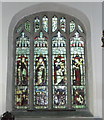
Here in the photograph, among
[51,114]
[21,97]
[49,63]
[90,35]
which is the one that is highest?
[90,35]

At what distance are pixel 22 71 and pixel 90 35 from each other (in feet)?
4.93

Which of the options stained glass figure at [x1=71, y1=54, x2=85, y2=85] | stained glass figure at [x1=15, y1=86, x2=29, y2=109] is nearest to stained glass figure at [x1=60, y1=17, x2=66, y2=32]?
stained glass figure at [x1=71, y1=54, x2=85, y2=85]

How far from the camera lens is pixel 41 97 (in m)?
5.07

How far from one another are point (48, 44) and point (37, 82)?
31.1 inches

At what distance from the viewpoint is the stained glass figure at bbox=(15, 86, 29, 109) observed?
5.06m

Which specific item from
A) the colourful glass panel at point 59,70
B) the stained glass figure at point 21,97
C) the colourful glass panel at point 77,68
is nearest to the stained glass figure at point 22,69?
the stained glass figure at point 21,97

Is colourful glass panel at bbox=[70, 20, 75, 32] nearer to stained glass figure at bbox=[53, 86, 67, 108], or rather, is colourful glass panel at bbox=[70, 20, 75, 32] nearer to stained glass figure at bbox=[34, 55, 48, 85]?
stained glass figure at bbox=[34, 55, 48, 85]

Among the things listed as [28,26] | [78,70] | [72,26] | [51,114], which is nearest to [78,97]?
[78,70]

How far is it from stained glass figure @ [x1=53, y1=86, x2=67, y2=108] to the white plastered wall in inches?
20.2

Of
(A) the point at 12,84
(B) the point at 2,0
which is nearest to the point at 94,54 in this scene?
(A) the point at 12,84

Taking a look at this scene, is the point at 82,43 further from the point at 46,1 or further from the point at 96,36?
the point at 46,1

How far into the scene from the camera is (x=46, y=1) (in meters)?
4.95

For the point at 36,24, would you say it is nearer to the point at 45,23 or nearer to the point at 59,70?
the point at 45,23

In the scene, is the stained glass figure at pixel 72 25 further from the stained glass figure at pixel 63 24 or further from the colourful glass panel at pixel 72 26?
the stained glass figure at pixel 63 24
